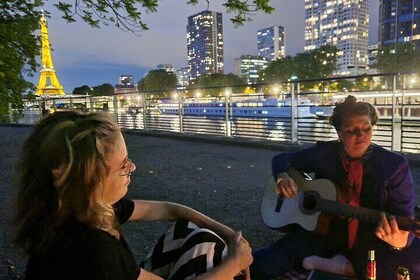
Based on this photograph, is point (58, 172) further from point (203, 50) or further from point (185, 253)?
point (203, 50)

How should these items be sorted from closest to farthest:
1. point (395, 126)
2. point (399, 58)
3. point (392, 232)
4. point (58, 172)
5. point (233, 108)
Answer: point (58, 172), point (392, 232), point (395, 126), point (233, 108), point (399, 58)

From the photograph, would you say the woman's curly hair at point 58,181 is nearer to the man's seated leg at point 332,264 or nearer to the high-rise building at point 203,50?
the man's seated leg at point 332,264

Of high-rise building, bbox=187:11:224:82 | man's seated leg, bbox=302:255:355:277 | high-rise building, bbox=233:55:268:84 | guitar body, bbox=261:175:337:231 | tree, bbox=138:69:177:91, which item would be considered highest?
high-rise building, bbox=187:11:224:82

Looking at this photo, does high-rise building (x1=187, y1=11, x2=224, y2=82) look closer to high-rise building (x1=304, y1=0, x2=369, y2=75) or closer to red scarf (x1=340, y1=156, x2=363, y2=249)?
high-rise building (x1=304, y1=0, x2=369, y2=75)

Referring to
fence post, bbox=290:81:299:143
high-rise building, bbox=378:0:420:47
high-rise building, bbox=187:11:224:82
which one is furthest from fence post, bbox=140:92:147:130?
high-rise building, bbox=187:11:224:82

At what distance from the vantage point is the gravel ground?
338 cm

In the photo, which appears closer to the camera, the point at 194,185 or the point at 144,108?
the point at 194,185

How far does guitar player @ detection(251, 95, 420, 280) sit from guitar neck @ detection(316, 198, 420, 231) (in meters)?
0.03

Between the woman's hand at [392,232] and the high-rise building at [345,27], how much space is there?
16553 cm

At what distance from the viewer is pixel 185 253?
1.71 m

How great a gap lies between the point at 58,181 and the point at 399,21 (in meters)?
130

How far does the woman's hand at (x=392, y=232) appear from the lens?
77.3 inches

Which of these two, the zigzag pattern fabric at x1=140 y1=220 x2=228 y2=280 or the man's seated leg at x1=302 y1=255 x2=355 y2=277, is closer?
the zigzag pattern fabric at x1=140 y1=220 x2=228 y2=280

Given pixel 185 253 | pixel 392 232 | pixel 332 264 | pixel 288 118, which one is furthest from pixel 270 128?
pixel 185 253
